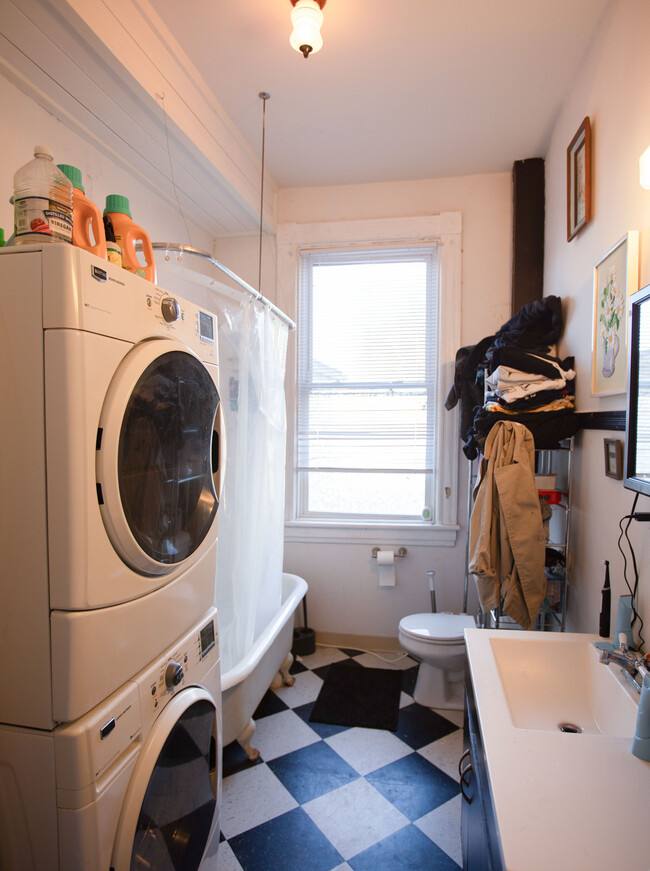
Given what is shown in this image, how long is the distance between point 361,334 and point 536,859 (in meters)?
2.44

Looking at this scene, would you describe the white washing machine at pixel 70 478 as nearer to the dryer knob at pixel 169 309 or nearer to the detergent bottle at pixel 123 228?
the dryer knob at pixel 169 309

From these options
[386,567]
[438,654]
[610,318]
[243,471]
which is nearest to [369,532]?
[386,567]

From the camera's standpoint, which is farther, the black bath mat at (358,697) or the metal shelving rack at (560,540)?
the black bath mat at (358,697)

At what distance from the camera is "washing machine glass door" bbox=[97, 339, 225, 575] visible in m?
0.84

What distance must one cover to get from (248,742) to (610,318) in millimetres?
2031

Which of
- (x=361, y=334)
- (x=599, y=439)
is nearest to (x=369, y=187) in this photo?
(x=361, y=334)

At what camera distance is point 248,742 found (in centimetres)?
191

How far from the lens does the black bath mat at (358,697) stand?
214 cm

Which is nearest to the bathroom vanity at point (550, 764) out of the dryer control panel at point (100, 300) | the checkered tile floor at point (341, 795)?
the checkered tile floor at point (341, 795)

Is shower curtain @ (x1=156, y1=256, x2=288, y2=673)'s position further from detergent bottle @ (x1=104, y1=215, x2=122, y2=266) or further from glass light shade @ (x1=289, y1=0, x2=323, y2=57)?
glass light shade @ (x1=289, y1=0, x2=323, y2=57)

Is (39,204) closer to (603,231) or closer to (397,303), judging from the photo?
(603,231)

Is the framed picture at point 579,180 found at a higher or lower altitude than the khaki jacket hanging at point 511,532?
higher

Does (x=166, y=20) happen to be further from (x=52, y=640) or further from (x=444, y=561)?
(x=444, y=561)

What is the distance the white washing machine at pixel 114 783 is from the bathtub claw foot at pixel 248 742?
0.73m
